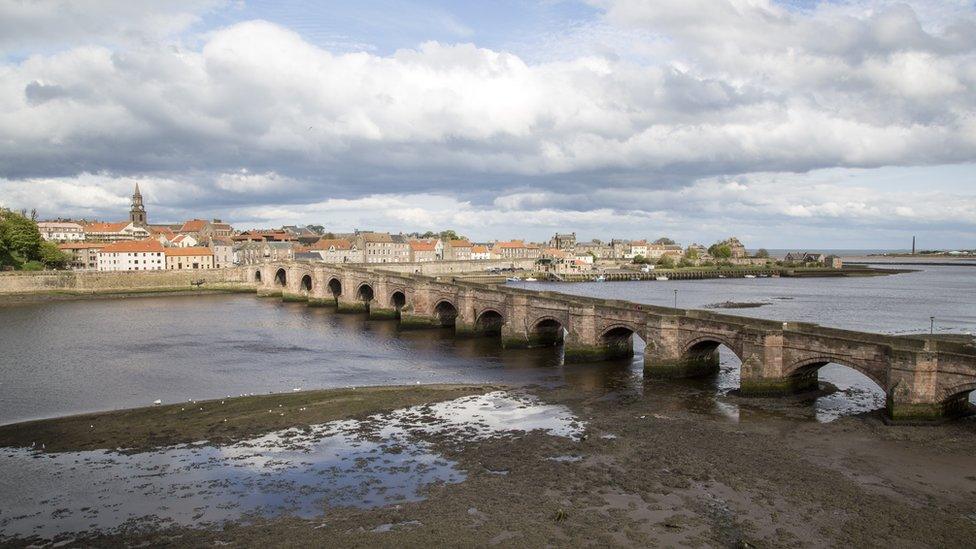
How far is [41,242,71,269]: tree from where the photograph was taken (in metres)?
107

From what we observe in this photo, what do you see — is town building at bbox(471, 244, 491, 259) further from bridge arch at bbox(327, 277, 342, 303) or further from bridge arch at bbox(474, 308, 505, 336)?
bridge arch at bbox(474, 308, 505, 336)

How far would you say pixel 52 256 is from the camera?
108 meters

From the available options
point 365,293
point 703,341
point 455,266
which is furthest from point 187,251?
point 703,341

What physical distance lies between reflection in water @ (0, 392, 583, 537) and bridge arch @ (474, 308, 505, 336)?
2758 cm

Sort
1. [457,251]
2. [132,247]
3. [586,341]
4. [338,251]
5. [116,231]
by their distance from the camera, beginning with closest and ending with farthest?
[586,341] < [132,247] < [338,251] < [116,231] < [457,251]

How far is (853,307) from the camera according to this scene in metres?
83.2

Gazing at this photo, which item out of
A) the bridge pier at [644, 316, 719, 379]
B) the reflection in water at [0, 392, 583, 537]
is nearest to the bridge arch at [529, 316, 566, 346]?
the bridge pier at [644, 316, 719, 379]

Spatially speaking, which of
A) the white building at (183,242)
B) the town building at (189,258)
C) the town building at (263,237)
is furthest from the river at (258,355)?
the town building at (263,237)

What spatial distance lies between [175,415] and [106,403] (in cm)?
634

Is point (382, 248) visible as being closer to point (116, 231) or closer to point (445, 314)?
point (116, 231)

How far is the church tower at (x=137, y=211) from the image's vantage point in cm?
16781

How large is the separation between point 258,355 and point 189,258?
3311 inches

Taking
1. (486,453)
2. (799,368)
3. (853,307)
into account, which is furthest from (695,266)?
(486,453)

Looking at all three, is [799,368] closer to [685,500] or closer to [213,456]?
[685,500]
